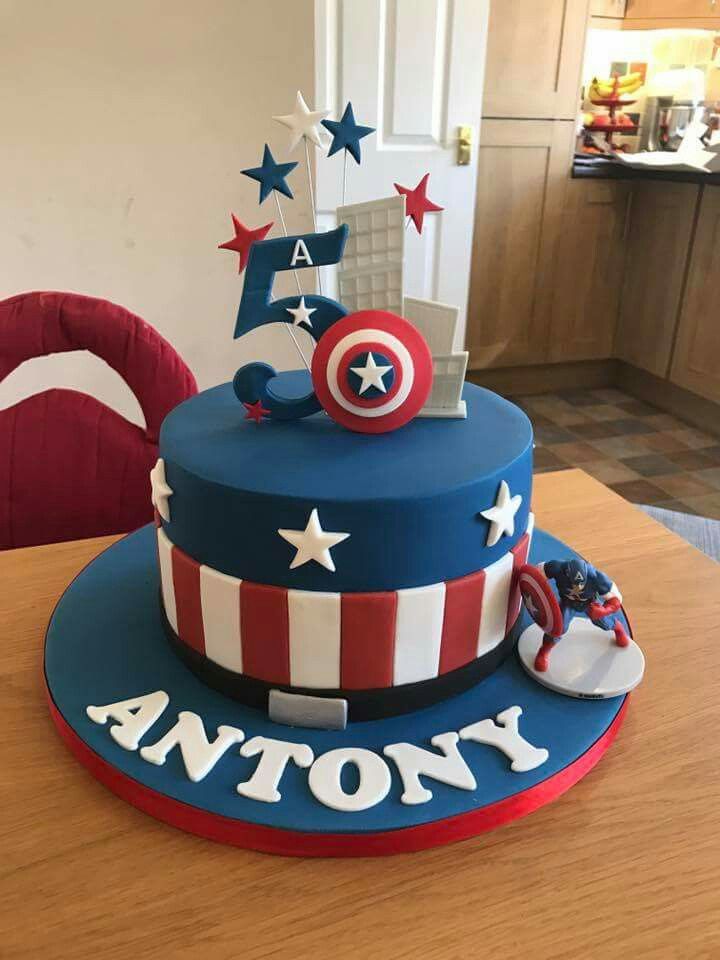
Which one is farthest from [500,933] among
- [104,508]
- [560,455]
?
[560,455]

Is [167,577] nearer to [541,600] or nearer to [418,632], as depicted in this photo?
[418,632]

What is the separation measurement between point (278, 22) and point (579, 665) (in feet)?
5.57

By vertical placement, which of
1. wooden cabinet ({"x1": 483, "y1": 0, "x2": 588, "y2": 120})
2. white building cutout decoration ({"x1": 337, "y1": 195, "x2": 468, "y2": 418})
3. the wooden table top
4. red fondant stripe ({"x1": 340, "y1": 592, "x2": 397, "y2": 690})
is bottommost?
the wooden table top

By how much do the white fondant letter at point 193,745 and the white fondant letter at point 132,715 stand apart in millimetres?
18

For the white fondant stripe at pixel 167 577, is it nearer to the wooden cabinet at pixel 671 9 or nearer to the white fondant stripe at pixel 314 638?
the white fondant stripe at pixel 314 638

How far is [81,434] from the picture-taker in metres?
1.20

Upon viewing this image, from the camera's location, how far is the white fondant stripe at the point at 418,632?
0.67m

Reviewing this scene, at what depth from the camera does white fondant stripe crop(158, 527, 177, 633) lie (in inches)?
29.2

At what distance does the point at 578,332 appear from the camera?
3711 mm

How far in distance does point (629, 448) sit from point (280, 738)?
274 centimetres

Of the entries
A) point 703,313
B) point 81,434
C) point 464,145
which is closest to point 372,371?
point 81,434

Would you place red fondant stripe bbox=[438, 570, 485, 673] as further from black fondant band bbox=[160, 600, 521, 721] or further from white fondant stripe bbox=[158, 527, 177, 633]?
white fondant stripe bbox=[158, 527, 177, 633]

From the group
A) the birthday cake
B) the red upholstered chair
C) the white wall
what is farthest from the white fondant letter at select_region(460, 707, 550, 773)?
the white wall

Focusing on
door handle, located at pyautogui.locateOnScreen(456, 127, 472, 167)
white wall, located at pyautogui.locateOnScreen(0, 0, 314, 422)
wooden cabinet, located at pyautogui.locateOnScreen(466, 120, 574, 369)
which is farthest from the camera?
wooden cabinet, located at pyautogui.locateOnScreen(466, 120, 574, 369)
